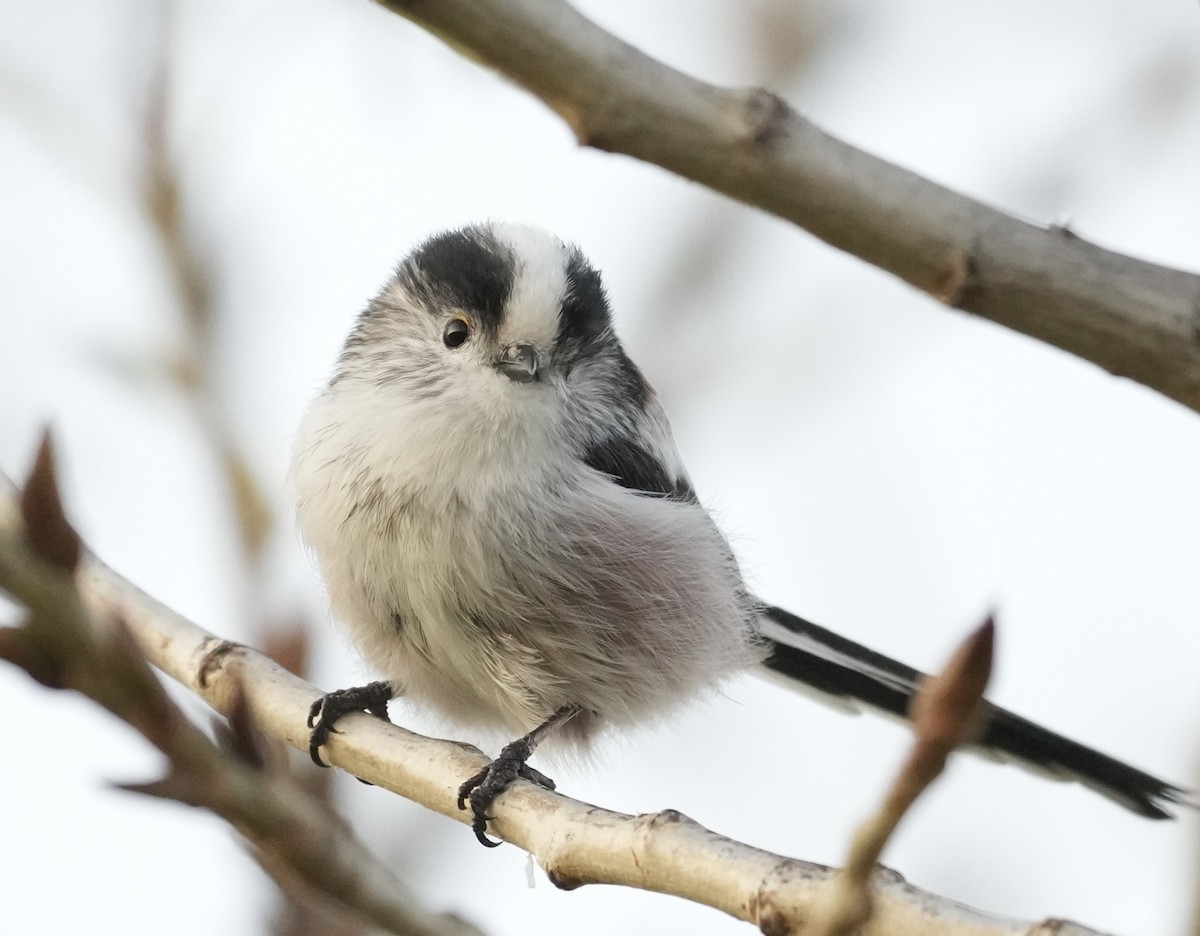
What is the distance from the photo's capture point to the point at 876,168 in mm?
1229

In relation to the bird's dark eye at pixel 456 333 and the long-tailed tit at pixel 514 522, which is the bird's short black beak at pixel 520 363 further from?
the bird's dark eye at pixel 456 333

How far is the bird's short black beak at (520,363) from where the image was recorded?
279cm

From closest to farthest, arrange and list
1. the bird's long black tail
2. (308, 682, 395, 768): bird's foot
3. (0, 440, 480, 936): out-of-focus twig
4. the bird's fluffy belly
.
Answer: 1. (0, 440, 480, 936): out-of-focus twig
2. (308, 682, 395, 768): bird's foot
3. the bird's fluffy belly
4. the bird's long black tail

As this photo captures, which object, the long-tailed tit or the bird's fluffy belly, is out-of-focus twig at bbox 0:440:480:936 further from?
the bird's fluffy belly

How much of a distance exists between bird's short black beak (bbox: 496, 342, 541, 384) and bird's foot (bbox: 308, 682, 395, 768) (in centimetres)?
75

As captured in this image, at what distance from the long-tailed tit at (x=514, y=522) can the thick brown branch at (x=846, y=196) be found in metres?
1.42

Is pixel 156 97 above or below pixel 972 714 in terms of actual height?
above

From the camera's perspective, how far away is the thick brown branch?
46.1 inches

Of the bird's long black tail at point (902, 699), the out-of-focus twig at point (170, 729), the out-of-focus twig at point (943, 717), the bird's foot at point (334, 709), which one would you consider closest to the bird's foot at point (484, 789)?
the bird's foot at point (334, 709)

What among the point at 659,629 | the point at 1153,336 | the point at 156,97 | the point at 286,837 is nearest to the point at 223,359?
the point at 156,97

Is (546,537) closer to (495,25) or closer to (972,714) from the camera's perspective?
(495,25)

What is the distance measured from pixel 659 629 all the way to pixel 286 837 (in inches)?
70.8

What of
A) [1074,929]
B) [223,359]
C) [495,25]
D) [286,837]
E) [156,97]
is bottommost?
[286,837]

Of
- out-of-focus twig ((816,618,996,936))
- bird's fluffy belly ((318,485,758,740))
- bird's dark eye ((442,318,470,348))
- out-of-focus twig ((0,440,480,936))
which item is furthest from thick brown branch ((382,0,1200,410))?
bird's dark eye ((442,318,470,348))
